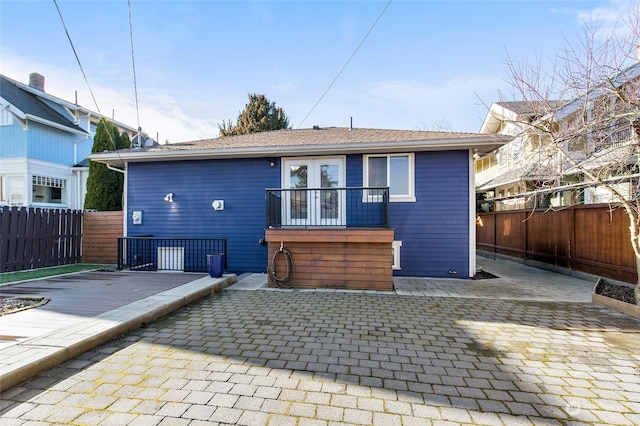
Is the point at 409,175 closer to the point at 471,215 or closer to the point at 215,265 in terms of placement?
the point at 471,215

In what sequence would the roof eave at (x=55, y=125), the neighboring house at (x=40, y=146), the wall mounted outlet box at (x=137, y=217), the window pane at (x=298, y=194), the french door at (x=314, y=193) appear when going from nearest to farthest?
the french door at (x=314, y=193), the window pane at (x=298, y=194), the wall mounted outlet box at (x=137, y=217), the roof eave at (x=55, y=125), the neighboring house at (x=40, y=146)

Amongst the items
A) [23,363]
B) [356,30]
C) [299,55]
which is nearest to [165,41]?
[299,55]

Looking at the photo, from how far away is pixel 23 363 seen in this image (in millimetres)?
2465

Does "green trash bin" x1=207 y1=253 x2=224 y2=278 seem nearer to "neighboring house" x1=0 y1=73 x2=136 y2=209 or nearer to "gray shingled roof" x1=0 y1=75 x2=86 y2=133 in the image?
"neighboring house" x1=0 y1=73 x2=136 y2=209

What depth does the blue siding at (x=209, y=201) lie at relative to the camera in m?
7.69

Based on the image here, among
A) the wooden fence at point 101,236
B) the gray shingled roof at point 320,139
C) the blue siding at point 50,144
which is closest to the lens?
the gray shingled roof at point 320,139

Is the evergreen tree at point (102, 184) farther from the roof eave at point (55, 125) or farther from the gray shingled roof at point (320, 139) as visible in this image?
the gray shingled roof at point (320, 139)

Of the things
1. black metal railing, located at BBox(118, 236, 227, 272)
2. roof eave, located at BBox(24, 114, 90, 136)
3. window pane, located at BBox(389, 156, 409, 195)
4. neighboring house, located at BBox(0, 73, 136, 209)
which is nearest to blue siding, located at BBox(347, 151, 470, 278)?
window pane, located at BBox(389, 156, 409, 195)

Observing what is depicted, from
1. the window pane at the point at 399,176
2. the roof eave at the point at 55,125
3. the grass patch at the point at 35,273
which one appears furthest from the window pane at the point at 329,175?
the roof eave at the point at 55,125

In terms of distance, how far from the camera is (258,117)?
22672 millimetres

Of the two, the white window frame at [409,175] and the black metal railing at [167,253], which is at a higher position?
the white window frame at [409,175]

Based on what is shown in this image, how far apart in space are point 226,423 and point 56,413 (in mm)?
1196

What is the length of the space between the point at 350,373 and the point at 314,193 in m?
5.01

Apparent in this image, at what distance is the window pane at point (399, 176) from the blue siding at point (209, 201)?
9.46 feet
